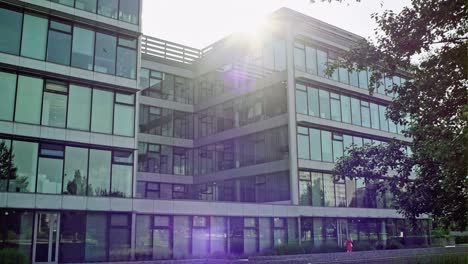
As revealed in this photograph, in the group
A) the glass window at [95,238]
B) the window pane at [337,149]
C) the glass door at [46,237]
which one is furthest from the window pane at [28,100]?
the window pane at [337,149]

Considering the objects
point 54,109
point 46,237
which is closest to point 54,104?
point 54,109

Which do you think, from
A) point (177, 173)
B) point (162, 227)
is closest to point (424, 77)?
point (162, 227)

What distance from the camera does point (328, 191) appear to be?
122 feet

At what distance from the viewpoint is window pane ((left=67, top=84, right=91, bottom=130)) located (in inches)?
1053

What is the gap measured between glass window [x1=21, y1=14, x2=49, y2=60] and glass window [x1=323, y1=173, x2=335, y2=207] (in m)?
21.9

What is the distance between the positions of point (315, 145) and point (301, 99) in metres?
3.66

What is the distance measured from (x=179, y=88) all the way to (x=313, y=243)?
19619 millimetres

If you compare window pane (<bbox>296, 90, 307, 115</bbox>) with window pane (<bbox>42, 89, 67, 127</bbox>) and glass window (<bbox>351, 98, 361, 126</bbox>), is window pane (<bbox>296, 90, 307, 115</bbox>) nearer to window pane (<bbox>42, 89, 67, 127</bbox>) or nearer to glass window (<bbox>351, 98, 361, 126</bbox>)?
glass window (<bbox>351, 98, 361, 126</bbox>)

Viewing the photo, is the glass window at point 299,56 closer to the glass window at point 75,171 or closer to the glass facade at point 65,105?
the glass facade at point 65,105

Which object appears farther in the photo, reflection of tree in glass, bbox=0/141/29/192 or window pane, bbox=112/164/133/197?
window pane, bbox=112/164/133/197

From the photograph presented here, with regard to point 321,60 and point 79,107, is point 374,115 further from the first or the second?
point 79,107

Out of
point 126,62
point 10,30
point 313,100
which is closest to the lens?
point 10,30

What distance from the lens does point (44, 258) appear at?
23.8m

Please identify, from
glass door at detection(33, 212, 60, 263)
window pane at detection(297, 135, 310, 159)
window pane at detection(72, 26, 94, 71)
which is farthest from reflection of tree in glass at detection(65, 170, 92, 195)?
window pane at detection(297, 135, 310, 159)
